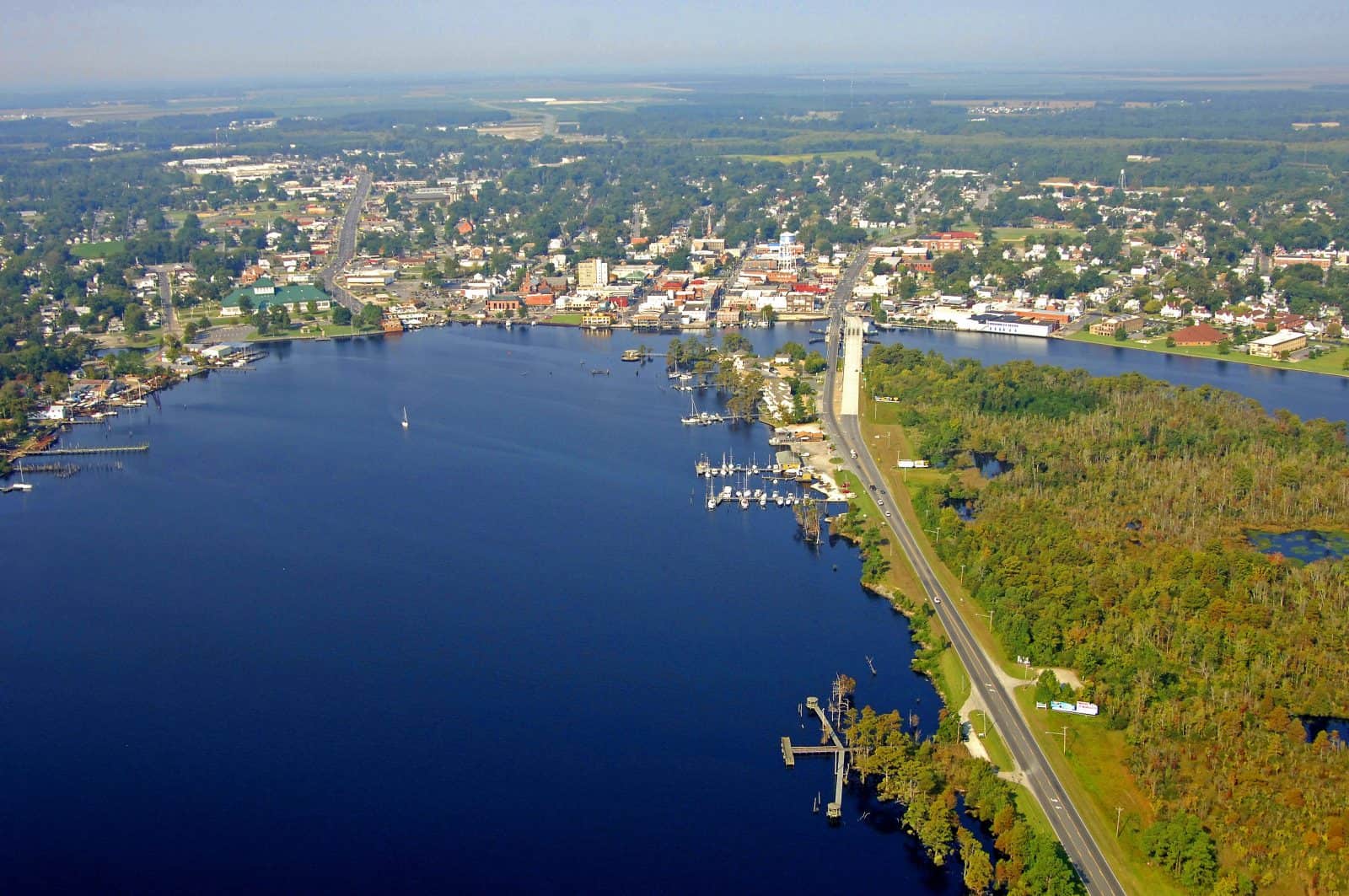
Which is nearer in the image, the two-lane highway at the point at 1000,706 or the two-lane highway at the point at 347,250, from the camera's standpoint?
the two-lane highway at the point at 1000,706

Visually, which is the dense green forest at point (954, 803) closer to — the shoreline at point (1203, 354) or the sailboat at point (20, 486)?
the sailboat at point (20, 486)

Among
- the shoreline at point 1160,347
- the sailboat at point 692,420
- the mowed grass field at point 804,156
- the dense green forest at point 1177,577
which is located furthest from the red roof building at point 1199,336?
the mowed grass field at point 804,156

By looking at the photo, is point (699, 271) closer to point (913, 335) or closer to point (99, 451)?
point (913, 335)

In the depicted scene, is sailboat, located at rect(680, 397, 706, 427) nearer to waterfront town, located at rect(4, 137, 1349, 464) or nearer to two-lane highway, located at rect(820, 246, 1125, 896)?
two-lane highway, located at rect(820, 246, 1125, 896)

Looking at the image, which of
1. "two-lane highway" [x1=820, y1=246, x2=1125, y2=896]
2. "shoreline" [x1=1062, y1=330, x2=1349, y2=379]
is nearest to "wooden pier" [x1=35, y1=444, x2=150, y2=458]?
"two-lane highway" [x1=820, y1=246, x2=1125, y2=896]

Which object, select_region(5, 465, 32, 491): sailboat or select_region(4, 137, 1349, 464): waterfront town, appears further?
select_region(4, 137, 1349, 464): waterfront town

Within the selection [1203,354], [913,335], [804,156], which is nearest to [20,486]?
[913,335]

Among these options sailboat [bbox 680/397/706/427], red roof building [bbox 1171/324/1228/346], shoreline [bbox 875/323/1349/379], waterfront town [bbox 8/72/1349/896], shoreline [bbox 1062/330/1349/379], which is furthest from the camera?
red roof building [bbox 1171/324/1228/346]
